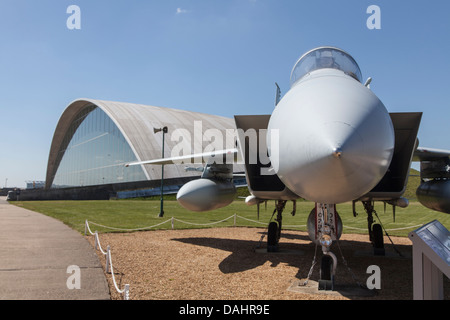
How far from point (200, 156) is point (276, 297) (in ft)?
18.1

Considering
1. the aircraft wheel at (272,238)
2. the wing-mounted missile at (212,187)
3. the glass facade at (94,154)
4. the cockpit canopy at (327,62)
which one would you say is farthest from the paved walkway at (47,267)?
the glass facade at (94,154)

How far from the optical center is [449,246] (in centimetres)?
332

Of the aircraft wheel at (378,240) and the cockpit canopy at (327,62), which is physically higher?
the cockpit canopy at (327,62)

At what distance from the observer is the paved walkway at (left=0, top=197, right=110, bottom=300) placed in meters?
5.06

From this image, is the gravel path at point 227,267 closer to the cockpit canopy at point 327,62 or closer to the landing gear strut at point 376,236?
the landing gear strut at point 376,236

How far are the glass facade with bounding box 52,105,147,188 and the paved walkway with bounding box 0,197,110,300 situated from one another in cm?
2858

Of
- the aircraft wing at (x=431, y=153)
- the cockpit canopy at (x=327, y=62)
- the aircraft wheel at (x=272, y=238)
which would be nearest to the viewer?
the cockpit canopy at (x=327, y=62)

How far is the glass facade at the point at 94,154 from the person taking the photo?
41.0m

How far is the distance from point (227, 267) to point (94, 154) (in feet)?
144

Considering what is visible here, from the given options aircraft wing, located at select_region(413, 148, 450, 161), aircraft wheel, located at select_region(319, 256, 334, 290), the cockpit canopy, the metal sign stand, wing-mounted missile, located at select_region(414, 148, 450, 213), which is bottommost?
aircraft wheel, located at select_region(319, 256, 334, 290)

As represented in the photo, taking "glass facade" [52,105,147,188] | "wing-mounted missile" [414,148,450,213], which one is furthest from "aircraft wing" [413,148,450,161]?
"glass facade" [52,105,147,188]

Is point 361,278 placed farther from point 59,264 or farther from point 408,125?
point 59,264

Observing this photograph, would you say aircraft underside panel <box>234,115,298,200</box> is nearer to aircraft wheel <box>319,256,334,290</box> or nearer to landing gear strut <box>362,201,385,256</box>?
aircraft wheel <box>319,256,334,290</box>

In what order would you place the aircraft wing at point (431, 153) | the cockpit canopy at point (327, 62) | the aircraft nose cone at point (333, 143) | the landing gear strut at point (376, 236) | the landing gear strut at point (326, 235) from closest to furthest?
the aircraft nose cone at point (333, 143) < the landing gear strut at point (326, 235) < the cockpit canopy at point (327, 62) < the aircraft wing at point (431, 153) < the landing gear strut at point (376, 236)
